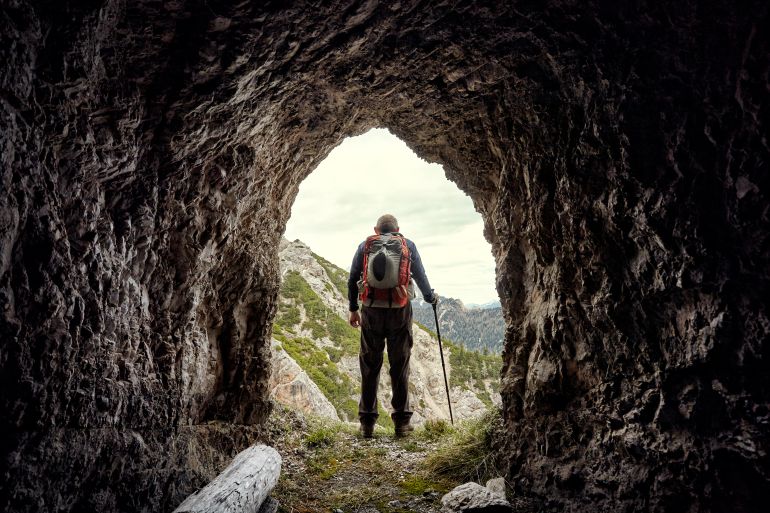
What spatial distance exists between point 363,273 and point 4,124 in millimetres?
6486

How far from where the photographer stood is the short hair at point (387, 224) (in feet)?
28.9

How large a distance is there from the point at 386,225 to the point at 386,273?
131 cm

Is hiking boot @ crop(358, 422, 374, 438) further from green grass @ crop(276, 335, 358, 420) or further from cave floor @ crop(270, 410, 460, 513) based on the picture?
green grass @ crop(276, 335, 358, 420)


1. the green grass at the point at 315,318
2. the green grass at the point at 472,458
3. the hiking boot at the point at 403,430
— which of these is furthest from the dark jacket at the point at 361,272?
the green grass at the point at 315,318

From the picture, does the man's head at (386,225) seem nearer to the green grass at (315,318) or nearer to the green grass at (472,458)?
the green grass at (472,458)

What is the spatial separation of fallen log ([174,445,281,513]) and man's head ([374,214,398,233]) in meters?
4.83

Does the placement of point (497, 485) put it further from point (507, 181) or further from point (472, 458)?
point (507, 181)

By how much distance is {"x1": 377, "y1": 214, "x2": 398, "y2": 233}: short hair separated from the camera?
8797mm

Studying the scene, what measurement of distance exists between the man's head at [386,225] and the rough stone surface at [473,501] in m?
5.15

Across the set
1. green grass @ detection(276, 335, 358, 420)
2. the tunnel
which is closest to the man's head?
the tunnel

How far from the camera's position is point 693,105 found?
9.88 ft

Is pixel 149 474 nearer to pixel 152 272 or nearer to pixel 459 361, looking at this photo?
pixel 152 272

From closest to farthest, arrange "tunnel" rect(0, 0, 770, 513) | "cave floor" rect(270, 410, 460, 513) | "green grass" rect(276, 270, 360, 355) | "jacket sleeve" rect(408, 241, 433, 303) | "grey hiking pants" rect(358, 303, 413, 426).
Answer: "tunnel" rect(0, 0, 770, 513) < "cave floor" rect(270, 410, 460, 513) < "grey hiking pants" rect(358, 303, 413, 426) < "jacket sleeve" rect(408, 241, 433, 303) < "green grass" rect(276, 270, 360, 355)

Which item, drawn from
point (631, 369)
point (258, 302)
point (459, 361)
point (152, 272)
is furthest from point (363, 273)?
point (459, 361)
